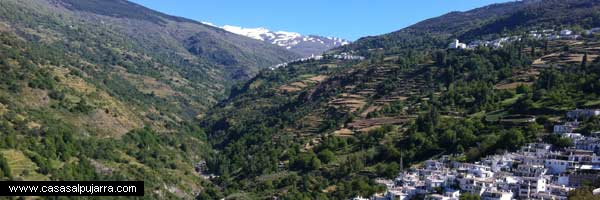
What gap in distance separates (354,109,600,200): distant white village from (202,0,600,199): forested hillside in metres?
2.71

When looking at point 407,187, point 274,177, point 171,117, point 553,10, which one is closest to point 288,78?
point 171,117

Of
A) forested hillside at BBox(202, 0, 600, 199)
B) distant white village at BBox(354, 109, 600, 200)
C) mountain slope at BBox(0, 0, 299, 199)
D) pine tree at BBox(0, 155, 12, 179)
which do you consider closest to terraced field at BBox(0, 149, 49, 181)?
mountain slope at BBox(0, 0, 299, 199)

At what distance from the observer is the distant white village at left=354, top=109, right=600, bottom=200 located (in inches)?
1809

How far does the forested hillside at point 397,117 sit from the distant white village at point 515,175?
8.90ft

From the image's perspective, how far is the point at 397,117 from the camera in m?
86.5

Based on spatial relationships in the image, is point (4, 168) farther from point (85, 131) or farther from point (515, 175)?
point (515, 175)

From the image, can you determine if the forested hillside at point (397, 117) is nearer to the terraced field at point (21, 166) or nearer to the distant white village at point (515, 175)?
the distant white village at point (515, 175)

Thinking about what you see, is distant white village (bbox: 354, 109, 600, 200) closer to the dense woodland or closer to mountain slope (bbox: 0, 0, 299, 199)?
the dense woodland

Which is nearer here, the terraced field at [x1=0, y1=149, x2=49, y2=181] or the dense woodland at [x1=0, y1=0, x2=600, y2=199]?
the terraced field at [x1=0, y1=149, x2=49, y2=181]

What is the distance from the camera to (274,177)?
7469 centimetres

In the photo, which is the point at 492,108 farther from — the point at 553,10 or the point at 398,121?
the point at 553,10

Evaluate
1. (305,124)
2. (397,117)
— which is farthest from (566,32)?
(305,124)

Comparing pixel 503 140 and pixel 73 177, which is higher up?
pixel 503 140

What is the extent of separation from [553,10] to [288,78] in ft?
228
